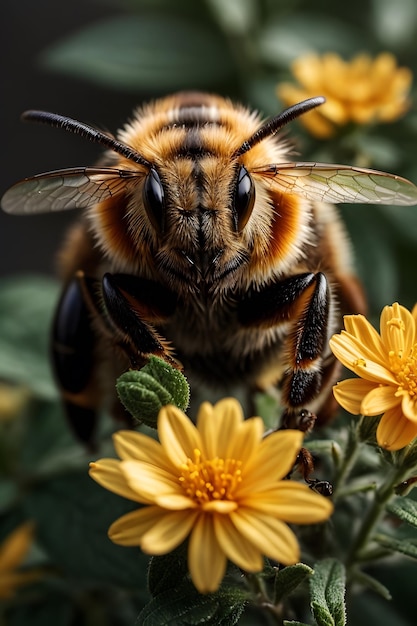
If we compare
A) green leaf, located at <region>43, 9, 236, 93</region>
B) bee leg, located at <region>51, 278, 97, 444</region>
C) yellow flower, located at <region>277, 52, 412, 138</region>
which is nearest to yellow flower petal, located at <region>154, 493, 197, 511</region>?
bee leg, located at <region>51, 278, 97, 444</region>

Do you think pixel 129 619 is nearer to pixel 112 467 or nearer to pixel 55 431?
pixel 55 431

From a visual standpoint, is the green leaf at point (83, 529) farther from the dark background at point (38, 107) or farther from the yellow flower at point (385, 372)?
the dark background at point (38, 107)

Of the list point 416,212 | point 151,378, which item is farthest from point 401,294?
point 151,378

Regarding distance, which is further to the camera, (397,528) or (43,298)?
(43,298)

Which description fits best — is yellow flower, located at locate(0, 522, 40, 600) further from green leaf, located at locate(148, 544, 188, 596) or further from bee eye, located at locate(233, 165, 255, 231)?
bee eye, located at locate(233, 165, 255, 231)

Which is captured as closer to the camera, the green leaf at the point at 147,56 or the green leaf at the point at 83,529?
the green leaf at the point at 83,529

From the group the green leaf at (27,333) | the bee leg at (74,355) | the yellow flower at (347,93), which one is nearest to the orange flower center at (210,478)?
the bee leg at (74,355)
